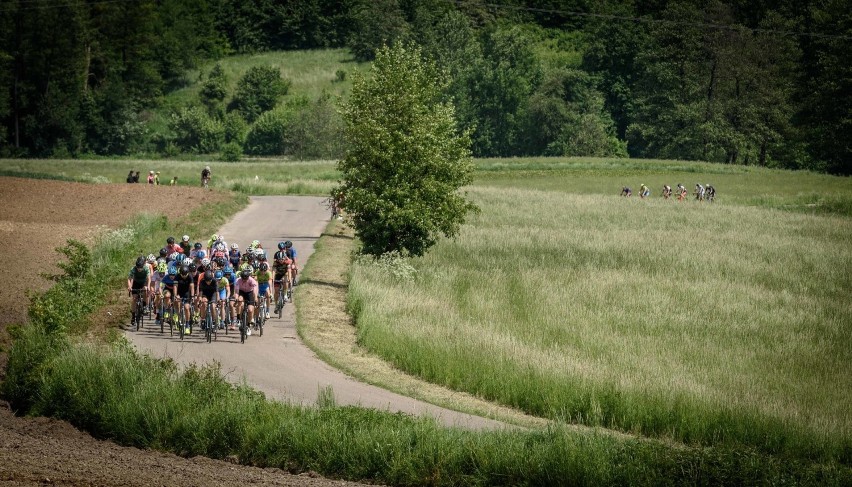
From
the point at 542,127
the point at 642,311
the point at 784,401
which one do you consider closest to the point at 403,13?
the point at 542,127

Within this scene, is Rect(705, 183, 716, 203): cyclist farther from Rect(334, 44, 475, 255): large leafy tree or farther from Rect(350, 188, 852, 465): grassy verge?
Rect(334, 44, 475, 255): large leafy tree

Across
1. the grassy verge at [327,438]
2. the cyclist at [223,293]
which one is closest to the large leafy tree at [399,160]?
the cyclist at [223,293]

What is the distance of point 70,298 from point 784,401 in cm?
1587

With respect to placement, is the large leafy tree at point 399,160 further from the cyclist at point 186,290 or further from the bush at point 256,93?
the bush at point 256,93

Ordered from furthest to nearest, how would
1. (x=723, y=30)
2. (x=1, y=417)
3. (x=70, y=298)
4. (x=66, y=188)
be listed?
(x=723, y=30)
(x=66, y=188)
(x=70, y=298)
(x=1, y=417)

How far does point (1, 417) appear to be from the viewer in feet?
62.3

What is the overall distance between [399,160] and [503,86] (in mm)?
96272

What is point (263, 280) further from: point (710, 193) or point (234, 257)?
point (710, 193)

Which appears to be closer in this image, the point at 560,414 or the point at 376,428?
the point at 376,428

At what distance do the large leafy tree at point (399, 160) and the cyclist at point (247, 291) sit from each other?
8.31 metres

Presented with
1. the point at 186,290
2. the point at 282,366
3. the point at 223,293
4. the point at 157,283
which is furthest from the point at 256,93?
the point at 282,366

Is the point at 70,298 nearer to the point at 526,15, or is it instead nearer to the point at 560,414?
the point at 560,414

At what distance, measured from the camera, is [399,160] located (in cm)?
3266

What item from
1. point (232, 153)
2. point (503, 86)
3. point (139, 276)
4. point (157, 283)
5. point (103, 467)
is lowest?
point (232, 153)
